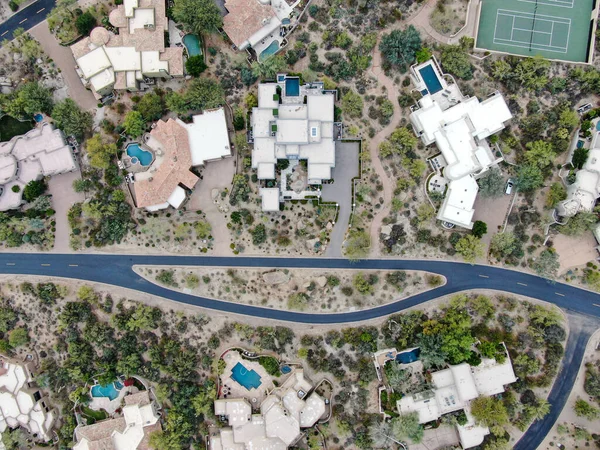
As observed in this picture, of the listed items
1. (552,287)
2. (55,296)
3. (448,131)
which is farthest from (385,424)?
(55,296)

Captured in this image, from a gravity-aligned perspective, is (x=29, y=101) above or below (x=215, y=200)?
above

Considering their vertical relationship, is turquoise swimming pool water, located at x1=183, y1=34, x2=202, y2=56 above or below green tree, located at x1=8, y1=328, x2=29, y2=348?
above

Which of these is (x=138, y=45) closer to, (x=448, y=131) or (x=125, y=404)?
(x=448, y=131)

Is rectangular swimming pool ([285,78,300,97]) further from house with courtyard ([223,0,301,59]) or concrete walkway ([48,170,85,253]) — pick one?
concrete walkway ([48,170,85,253])

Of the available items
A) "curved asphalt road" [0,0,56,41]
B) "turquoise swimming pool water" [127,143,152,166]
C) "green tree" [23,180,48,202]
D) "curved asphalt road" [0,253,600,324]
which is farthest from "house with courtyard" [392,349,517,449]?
"curved asphalt road" [0,0,56,41]

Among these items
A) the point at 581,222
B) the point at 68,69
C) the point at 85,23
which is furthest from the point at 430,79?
the point at 68,69

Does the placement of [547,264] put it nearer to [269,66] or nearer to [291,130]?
[291,130]

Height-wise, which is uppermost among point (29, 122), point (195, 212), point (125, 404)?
point (29, 122)
